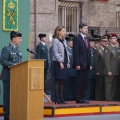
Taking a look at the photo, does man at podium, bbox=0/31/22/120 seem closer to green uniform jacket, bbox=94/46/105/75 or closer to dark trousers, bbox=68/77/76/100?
dark trousers, bbox=68/77/76/100

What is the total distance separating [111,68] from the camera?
17156 mm

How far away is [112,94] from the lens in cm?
1738

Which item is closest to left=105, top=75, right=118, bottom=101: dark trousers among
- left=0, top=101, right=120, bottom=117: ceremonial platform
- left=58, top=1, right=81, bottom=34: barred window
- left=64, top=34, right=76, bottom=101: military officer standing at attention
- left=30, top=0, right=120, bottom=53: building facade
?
left=64, top=34, right=76, bottom=101: military officer standing at attention

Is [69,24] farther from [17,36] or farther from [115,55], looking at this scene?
[17,36]

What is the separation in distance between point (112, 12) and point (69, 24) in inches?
81.6

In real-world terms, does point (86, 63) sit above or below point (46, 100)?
above

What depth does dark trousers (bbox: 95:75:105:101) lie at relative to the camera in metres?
17.7

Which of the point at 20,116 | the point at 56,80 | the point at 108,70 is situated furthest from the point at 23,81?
the point at 108,70

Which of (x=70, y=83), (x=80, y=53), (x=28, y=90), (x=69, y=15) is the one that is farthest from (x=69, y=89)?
(x=28, y=90)

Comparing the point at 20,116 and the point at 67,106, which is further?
the point at 67,106

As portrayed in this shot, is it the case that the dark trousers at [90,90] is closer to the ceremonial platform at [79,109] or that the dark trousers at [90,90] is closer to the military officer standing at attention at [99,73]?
the military officer standing at attention at [99,73]

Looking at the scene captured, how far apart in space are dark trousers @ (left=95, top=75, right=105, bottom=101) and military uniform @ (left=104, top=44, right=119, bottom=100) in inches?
17.1

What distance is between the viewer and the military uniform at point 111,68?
17.0 metres

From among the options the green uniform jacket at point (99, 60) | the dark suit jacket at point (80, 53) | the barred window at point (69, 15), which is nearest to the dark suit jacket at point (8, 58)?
the dark suit jacket at point (80, 53)
